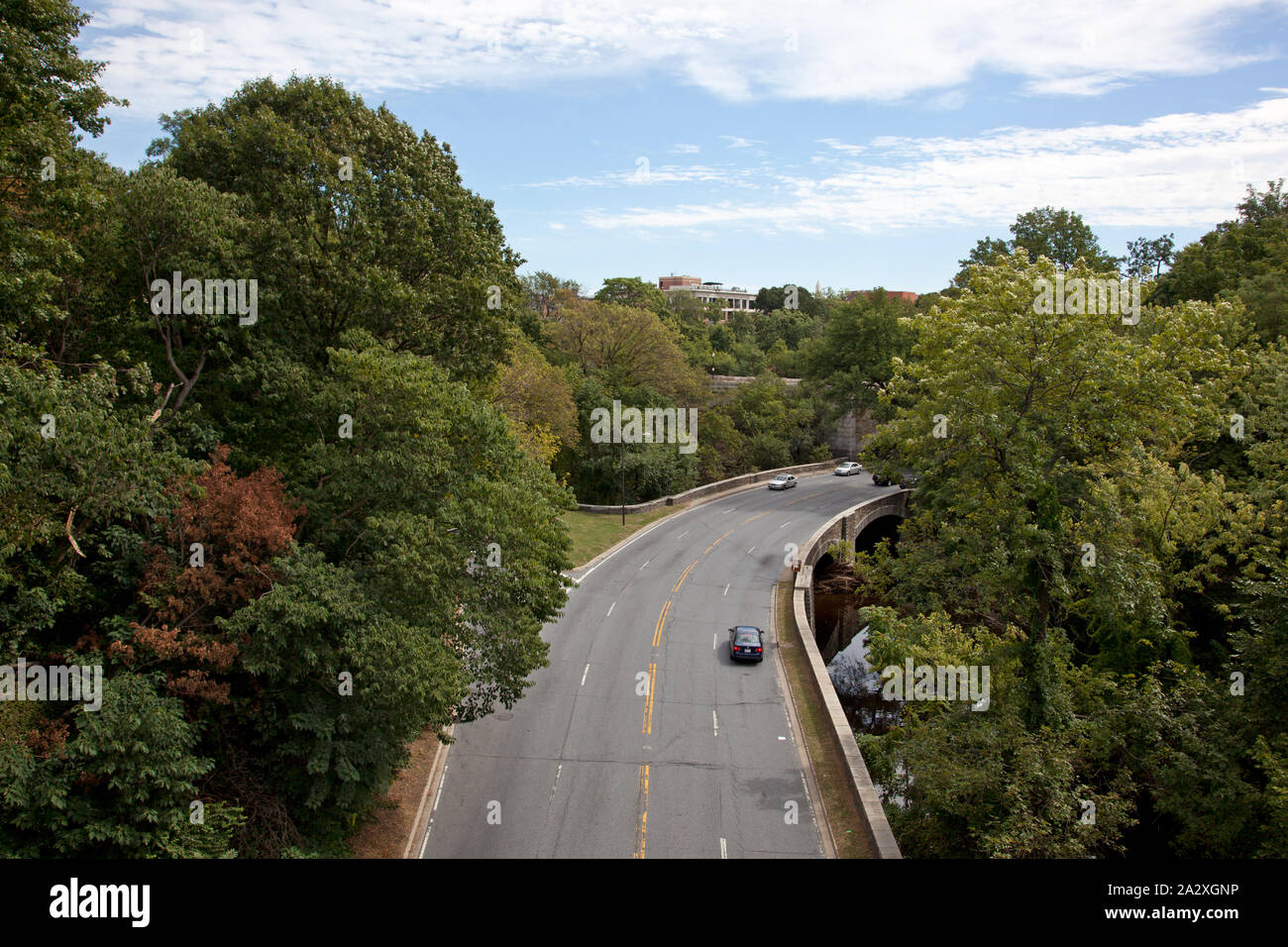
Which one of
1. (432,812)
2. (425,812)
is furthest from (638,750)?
(425,812)

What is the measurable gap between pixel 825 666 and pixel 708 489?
25.3m

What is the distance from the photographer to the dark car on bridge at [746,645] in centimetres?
2889

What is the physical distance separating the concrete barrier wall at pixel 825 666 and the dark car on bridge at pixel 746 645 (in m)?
1.81

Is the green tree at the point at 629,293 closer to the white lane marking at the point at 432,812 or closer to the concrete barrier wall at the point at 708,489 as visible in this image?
the concrete barrier wall at the point at 708,489

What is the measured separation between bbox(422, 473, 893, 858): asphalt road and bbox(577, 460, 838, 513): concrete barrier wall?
14.0 meters

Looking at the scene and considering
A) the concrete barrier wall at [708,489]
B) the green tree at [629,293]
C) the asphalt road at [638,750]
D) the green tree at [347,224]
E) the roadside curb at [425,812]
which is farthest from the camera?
the green tree at [629,293]

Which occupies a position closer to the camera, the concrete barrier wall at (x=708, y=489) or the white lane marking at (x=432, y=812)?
the white lane marking at (x=432, y=812)

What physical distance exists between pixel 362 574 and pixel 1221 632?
27.5m

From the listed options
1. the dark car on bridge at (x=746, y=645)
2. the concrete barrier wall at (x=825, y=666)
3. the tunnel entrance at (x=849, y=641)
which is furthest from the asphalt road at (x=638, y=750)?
the tunnel entrance at (x=849, y=641)

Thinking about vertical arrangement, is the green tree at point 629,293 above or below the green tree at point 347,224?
above

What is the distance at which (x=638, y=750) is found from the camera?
22328mm

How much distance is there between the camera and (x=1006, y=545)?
2109 centimetres

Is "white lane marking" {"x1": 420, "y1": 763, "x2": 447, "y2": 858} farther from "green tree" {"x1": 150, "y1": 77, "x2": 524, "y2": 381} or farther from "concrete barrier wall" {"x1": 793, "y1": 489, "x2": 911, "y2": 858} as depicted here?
"green tree" {"x1": 150, "y1": 77, "x2": 524, "y2": 381}
